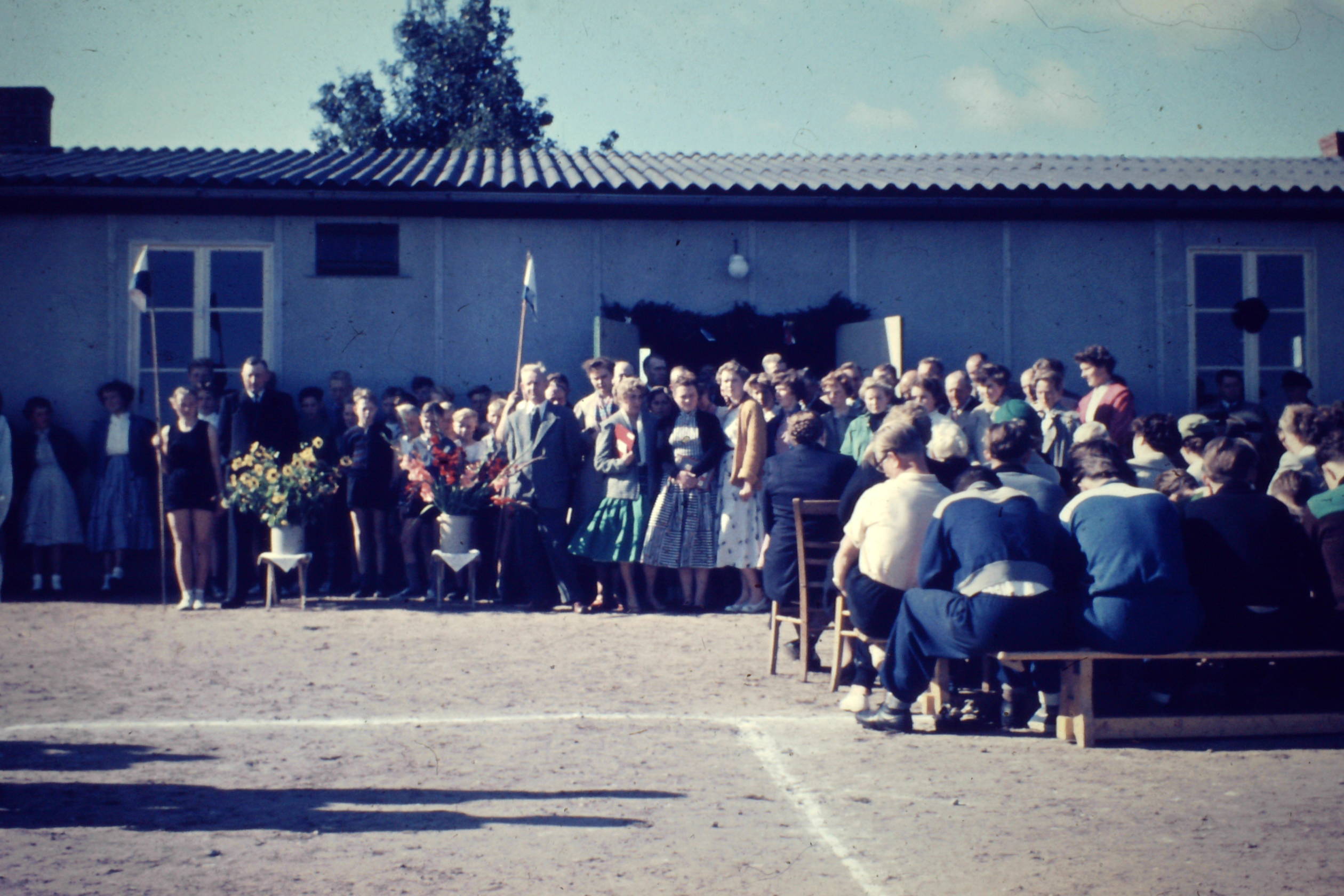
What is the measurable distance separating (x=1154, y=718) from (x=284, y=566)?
687cm

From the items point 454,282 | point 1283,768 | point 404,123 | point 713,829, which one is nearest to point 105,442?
point 454,282

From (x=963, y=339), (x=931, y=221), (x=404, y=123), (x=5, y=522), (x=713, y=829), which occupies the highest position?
(x=404, y=123)

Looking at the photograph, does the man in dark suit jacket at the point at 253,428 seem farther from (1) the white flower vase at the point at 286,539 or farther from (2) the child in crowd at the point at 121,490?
(2) the child in crowd at the point at 121,490

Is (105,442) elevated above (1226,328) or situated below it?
below

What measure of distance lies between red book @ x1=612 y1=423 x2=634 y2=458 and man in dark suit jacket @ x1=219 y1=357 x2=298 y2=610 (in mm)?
2897

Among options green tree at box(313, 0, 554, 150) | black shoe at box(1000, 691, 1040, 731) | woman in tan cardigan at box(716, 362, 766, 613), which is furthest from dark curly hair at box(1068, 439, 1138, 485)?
green tree at box(313, 0, 554, 150)

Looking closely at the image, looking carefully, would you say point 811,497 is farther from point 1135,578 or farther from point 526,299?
point 526,299

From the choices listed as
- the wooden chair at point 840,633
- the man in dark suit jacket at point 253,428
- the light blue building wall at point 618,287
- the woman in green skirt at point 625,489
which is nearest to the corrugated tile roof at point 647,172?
the light blue building wall at point 618,287

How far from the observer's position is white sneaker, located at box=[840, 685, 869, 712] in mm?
6293

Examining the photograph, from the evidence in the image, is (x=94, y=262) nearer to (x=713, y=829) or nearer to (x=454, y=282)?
(x=454, y=282)

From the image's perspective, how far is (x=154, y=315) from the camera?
1228 cm

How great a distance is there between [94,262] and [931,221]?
26.6 ft

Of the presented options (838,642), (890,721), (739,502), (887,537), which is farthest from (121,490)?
(890,721)

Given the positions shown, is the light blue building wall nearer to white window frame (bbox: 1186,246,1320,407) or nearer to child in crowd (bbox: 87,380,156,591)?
white window frame (bbox: 1186,246,1320,407)
